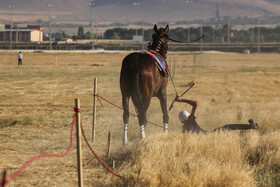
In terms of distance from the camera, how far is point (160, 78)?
1275cm

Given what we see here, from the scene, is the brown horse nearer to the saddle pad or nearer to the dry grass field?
the saddle pad

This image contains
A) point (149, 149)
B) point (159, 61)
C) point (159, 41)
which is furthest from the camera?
point (159, 41)

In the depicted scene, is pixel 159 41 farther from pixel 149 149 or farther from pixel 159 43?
pixel 149 149

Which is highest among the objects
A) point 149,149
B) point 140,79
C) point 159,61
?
point 159,61

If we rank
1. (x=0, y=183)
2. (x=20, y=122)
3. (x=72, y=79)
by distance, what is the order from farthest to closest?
(x=72, y=79) < (x=20, y=122) < (x=0, y=183)

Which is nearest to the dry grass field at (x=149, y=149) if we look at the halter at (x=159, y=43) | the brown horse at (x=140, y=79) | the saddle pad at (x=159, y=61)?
the brown horse at (x=140, y=79)

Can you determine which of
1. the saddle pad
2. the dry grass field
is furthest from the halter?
the dry grass field

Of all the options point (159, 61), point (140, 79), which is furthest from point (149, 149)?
point (159, 61)

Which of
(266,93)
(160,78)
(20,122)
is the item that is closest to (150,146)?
(160,78)

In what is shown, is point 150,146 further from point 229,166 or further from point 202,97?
point 202,97

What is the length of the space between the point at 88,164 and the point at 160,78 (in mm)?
3355

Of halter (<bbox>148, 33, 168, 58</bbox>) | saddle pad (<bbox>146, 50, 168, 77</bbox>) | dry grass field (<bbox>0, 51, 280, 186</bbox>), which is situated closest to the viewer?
dry grass field (<bbox>0, 51, 280, 186</bbox>)

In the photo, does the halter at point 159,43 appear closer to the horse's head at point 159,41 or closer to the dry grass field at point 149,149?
the horse's head at point 159,41

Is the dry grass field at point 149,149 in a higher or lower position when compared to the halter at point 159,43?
lower
